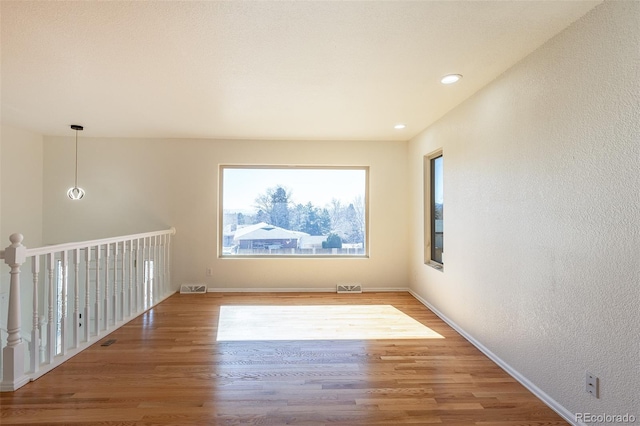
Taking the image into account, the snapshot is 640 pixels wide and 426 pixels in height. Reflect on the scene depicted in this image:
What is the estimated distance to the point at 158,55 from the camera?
2.26 metres

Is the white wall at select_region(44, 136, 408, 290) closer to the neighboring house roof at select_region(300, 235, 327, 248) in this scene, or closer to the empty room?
the empty room

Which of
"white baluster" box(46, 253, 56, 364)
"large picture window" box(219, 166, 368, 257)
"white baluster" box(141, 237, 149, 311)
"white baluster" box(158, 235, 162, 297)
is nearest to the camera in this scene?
"white baluster" box(46, 253, 56, 364)

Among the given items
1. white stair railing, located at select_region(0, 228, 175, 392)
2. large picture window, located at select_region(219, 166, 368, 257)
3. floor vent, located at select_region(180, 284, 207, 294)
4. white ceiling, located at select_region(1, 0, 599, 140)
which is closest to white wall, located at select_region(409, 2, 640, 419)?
white ceiling, located at select_region(1, 0, 599, 140)

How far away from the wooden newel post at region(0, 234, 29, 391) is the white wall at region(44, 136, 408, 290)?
2552mm

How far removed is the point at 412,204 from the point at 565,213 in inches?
113

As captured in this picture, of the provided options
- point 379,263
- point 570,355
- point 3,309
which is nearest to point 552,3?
point 570,355

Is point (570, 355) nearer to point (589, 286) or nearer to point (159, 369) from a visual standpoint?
point (589, 286)

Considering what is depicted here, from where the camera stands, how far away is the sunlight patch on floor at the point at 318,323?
3.10 meters

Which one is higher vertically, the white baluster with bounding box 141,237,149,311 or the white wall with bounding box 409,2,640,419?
the white wall with bounding box 409,2,640,419

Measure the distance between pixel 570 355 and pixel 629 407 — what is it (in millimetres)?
342

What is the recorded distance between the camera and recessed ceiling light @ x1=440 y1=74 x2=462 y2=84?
8.44ft

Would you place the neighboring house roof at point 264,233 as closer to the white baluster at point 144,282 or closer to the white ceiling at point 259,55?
the white baluster at point 144,282

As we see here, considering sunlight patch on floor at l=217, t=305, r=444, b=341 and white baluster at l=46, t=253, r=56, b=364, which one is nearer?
white baluster at l=46, t=253, r=56, b=364

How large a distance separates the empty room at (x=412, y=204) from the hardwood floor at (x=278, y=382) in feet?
0.06
